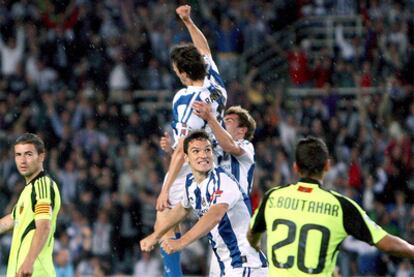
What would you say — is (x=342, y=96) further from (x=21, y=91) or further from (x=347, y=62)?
(x=21, y=91)

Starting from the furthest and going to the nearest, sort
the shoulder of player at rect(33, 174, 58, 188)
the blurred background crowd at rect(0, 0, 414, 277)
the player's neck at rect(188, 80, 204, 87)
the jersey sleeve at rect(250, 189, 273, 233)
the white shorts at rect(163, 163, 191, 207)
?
1. the blurred background crowd at rect(0, 0, 414, 277)
2. the white shorts at rect(163, 163, 191, 207)
3. the player's neck at rect(188, 80, 204, 87)
4. the shoulder of player at rect(33, 174, 58, 188)
5. the jersey sleeve at rect(250, 189, 273, 233)

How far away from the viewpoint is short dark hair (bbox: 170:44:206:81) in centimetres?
1115

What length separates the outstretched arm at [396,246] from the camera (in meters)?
8.38

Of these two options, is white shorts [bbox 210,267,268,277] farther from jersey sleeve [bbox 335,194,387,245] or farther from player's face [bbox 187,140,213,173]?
jersey sleeve [bbox 335,194,387,245]

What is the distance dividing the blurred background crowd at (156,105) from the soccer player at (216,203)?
23.8 feet

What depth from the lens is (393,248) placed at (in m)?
8.43

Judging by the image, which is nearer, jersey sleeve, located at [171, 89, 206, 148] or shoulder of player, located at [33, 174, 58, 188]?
shoulder of player, located at [33, 174, 58, 188]

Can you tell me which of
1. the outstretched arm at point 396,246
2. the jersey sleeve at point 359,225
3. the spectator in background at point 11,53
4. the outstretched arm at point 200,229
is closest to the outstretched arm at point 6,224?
the outstretched arm at point 200,229

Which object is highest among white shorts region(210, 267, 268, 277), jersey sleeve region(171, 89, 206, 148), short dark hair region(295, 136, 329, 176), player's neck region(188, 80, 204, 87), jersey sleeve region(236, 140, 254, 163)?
player's neck region(188, 80, 204, 87)

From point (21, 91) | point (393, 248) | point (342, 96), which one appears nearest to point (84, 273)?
point (21, 91)

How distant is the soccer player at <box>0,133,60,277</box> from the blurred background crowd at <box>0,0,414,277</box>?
6947 mm

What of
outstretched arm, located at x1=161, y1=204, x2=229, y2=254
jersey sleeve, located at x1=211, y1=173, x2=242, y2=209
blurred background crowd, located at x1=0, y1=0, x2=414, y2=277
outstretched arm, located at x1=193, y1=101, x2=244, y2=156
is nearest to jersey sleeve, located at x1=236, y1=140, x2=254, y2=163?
outstretched arm, located at x1=193, y1=101, x2=244, y2=156

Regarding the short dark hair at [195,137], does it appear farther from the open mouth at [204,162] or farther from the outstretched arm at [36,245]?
the outstretched arm at [36,245]

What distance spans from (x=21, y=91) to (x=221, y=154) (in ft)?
36.3
